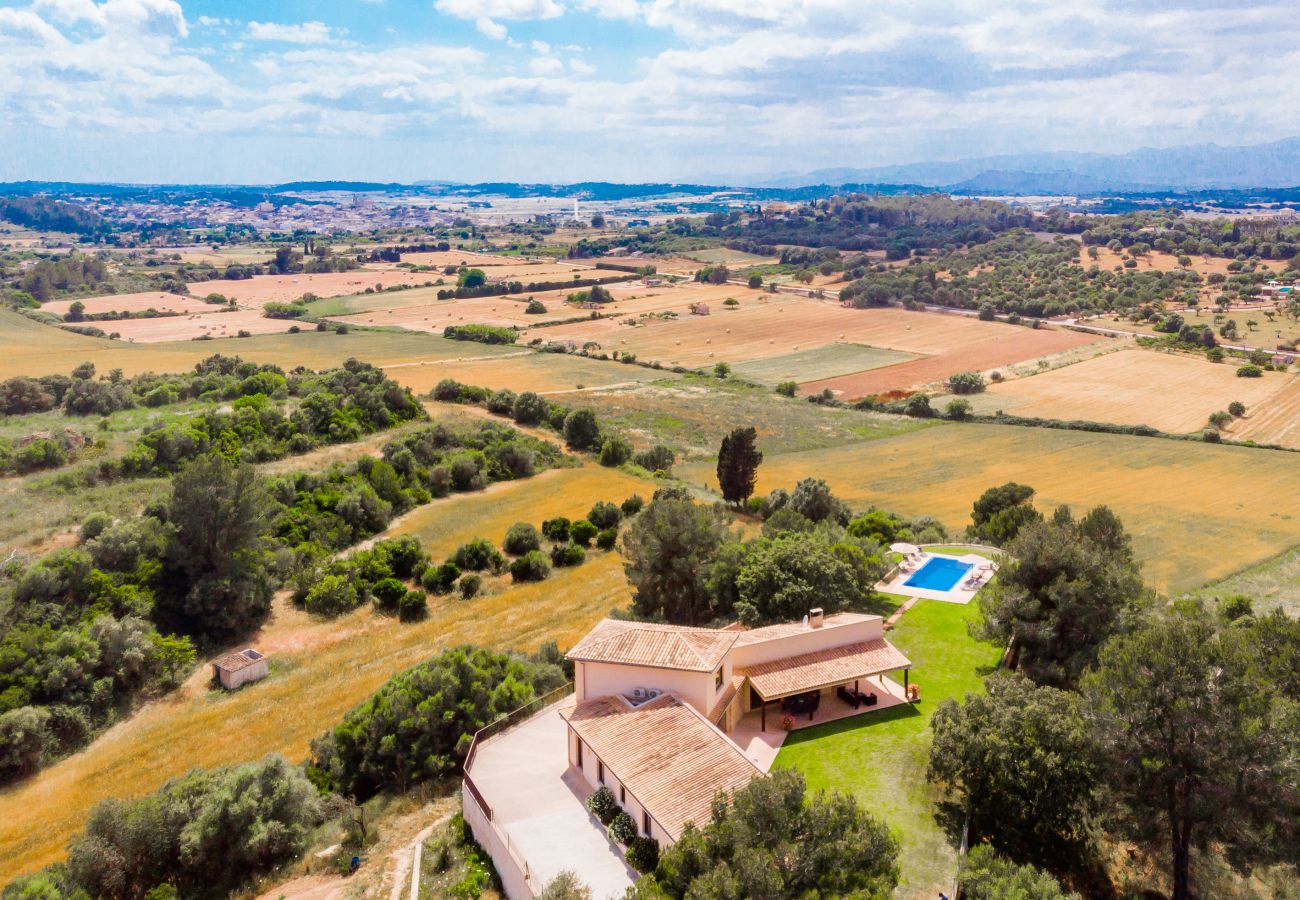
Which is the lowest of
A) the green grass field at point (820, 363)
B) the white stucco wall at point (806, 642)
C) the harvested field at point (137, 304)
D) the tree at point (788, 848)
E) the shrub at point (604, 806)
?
the green grass field at point (820, 363)

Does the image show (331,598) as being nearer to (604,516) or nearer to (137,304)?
(604,516)

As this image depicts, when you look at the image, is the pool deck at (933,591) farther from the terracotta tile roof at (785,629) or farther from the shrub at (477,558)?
the shrub at (477,558)

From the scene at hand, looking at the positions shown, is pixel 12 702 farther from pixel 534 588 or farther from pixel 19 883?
pixel 534 588

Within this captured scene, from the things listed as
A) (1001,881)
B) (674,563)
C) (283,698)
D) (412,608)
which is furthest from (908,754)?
(412,608)

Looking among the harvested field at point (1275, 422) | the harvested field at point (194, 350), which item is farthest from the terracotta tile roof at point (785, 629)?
the harvested field at point (194, 350)

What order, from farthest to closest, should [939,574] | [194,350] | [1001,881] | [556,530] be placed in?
[194,350], [556,530], [939,574], [1001,881]

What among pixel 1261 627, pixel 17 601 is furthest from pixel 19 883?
pixel 1261 627
